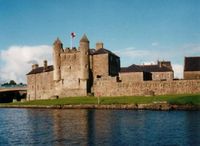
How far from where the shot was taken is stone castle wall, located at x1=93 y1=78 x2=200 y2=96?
6200 centimetres

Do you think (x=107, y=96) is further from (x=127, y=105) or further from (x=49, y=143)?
(x=49, y=143)

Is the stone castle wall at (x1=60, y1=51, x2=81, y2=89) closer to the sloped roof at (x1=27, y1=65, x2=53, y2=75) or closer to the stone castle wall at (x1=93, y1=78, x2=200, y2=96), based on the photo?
the stone castle wall at (x1=93, y1=78, x2=200, y2=96)

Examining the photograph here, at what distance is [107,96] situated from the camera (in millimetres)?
69500

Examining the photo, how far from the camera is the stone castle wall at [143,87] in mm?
62000

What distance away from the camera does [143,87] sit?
65.7 m

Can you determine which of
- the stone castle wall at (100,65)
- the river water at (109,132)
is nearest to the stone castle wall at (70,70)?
the stone castle wall at (100,65)

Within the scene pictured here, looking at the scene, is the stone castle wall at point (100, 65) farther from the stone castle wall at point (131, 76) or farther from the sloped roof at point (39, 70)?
the sloped roof at point (39, 70)

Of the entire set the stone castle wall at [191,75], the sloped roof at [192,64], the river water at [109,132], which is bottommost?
the river water at [109,132]

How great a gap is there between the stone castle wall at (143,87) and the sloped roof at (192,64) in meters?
11.1

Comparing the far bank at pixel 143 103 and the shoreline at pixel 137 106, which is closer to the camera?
the shoreline at pixel 137 106

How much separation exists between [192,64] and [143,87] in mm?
12851

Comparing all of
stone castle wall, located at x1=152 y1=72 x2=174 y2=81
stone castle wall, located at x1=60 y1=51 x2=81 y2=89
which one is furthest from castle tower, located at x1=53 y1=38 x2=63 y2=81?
stone castle wall, located at x1=152 y1=72 x2=174 y2=81

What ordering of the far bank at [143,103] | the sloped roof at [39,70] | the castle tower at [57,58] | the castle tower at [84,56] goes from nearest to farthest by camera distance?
the far bank at [143,103]
the castle tower at [84,56]
the castle tower at [57,58]
the sloped roof at [39,70]

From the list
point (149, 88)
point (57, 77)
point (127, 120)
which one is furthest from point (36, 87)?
point (127, 120)
